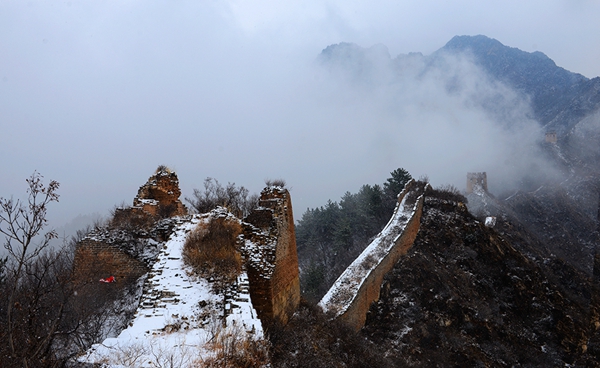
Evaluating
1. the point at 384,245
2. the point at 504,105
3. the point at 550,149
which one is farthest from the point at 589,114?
the point at 384,245

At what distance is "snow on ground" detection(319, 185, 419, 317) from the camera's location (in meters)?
14.7

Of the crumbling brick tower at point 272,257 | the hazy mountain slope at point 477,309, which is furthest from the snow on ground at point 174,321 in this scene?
the hazy mountain slope at point 477,309

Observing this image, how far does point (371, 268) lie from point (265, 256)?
9169mm

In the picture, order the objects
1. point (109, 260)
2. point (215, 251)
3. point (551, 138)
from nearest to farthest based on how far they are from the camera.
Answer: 1. point (215, 251)
2. point (109, 260)
3. point (551, 138)

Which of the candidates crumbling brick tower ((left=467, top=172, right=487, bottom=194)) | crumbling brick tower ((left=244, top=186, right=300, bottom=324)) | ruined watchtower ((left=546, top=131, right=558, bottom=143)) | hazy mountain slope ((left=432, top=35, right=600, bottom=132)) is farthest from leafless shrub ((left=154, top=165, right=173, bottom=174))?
hazy mountain slope ((left=432, top=35, right=600, bottom=132))

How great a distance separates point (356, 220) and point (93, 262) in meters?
27.3

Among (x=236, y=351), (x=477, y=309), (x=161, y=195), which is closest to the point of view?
(x=236, y=351)

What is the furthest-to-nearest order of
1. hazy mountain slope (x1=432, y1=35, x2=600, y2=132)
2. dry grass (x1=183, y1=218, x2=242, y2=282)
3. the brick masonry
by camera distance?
1. hazy mountain slope (x1=432, y1=35, x2=600, y2=132)
2. the brick masonry
3. dry grass (x1=183, y1=218, x2=242, y2=282)

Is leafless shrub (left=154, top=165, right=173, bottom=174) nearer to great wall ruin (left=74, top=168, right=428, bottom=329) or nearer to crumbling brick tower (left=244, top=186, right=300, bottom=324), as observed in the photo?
great wall ruin (left=74, top=168, right=428, bottom=329)

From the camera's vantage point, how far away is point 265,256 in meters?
9.12

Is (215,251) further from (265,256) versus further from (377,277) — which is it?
(377,277)

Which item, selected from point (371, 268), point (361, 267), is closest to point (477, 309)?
point (371, 268)

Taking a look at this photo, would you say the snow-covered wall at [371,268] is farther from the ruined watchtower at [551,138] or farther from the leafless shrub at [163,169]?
the ruined watchtower at [551,138]

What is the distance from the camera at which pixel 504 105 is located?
89.3 metres
